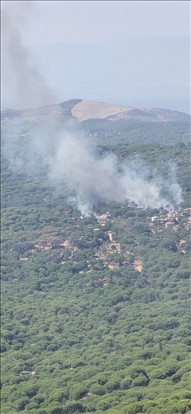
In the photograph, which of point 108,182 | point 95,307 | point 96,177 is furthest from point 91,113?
point 95,307

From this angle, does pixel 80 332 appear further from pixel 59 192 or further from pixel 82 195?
pixel 59 192

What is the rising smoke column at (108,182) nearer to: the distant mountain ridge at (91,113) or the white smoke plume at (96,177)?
the white smoke plume at (96,177)

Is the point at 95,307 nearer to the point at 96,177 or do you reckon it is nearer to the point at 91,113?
the point at 96,177

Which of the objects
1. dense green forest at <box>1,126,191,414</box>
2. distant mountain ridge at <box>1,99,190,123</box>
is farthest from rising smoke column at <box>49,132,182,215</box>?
distant mountain ridge at <box>1,99,190,123</box>

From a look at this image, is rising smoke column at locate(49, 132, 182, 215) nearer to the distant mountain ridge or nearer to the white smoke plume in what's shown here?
the white smoke plume

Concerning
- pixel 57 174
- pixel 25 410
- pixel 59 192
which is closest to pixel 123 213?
pixel 59 192
